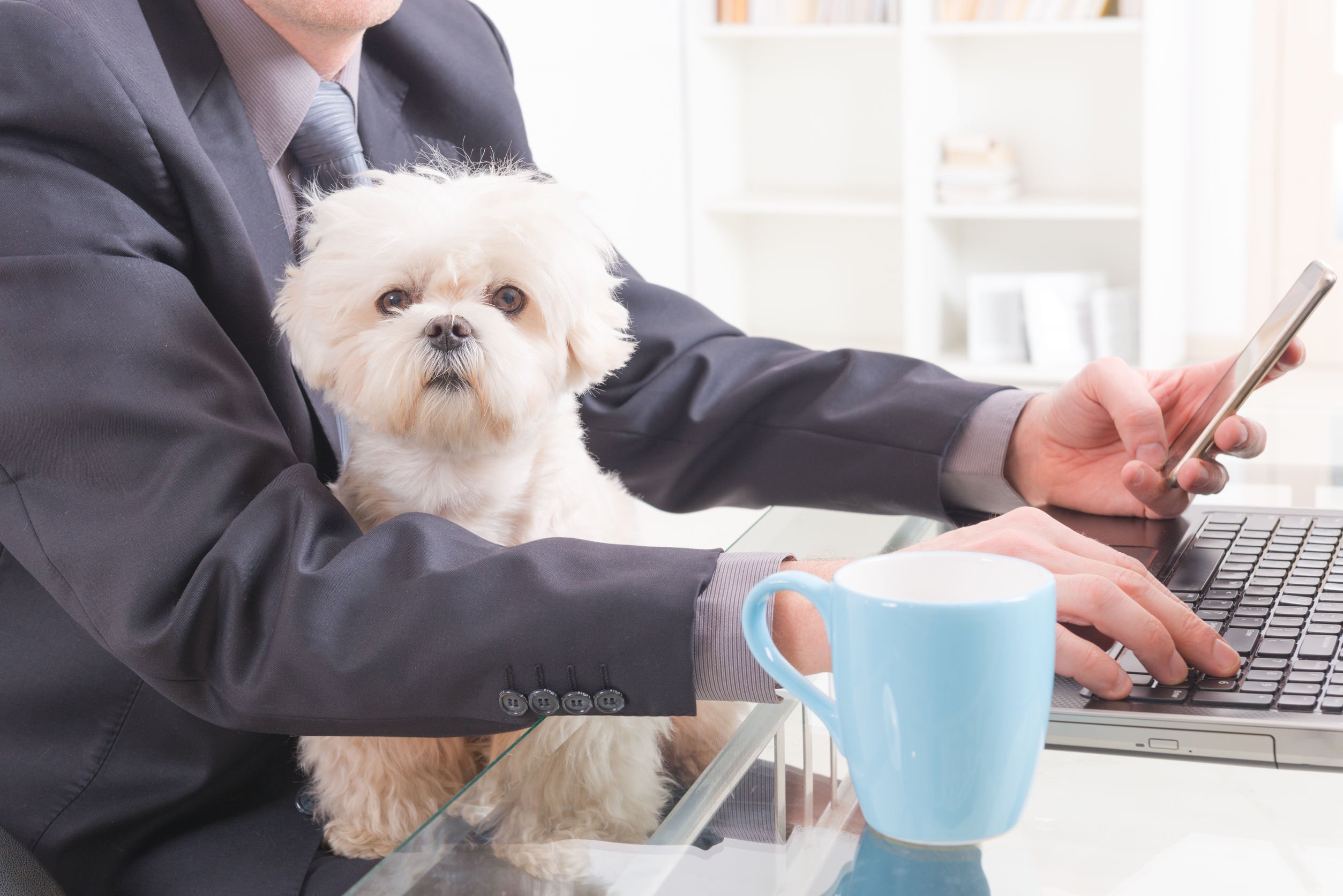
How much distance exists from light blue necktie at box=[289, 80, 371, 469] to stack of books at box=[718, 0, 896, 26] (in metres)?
2.44

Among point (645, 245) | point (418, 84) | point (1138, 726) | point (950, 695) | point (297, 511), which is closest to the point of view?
point (950, 695)

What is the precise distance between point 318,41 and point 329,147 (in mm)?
85

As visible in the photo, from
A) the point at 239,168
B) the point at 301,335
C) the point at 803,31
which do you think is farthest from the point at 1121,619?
the point at 803,31

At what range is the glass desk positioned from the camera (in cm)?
61

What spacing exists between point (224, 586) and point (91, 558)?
0.09m

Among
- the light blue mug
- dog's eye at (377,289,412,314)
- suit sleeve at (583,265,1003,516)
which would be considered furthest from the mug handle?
suit sleeve at (583,265,1003,516)

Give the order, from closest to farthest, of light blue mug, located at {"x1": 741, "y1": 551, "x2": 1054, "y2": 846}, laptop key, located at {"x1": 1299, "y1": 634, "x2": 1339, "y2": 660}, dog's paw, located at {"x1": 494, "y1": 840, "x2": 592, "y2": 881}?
light blue mug, located at {"x1": 741, "y1": 551, "x2": 1054, "y2": 846} < dog's paw, located at {"x1": 494, "y1": 840, "x2": 592, "y2": 881} < laptop key, located at {"x1": 1299, "y1": 634, "x2": 1339, "y2": 660}

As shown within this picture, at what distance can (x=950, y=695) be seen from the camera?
1.78ft

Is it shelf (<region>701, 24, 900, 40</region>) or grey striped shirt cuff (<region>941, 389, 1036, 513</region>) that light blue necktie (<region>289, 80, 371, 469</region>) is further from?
shelf (<region>701, 24, 900, 40</region>)

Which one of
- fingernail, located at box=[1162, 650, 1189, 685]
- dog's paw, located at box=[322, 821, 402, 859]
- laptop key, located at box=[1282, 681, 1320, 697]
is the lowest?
dog's paw, located at box=[322, 821, 402, 859]

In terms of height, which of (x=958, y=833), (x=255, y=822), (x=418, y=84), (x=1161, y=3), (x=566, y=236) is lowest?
(x=255, y=822)

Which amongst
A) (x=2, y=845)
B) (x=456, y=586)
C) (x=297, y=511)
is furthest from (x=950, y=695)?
(x=2, y=845)

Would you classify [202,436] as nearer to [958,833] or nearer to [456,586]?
[456,586]

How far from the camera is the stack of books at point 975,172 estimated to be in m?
3.21
